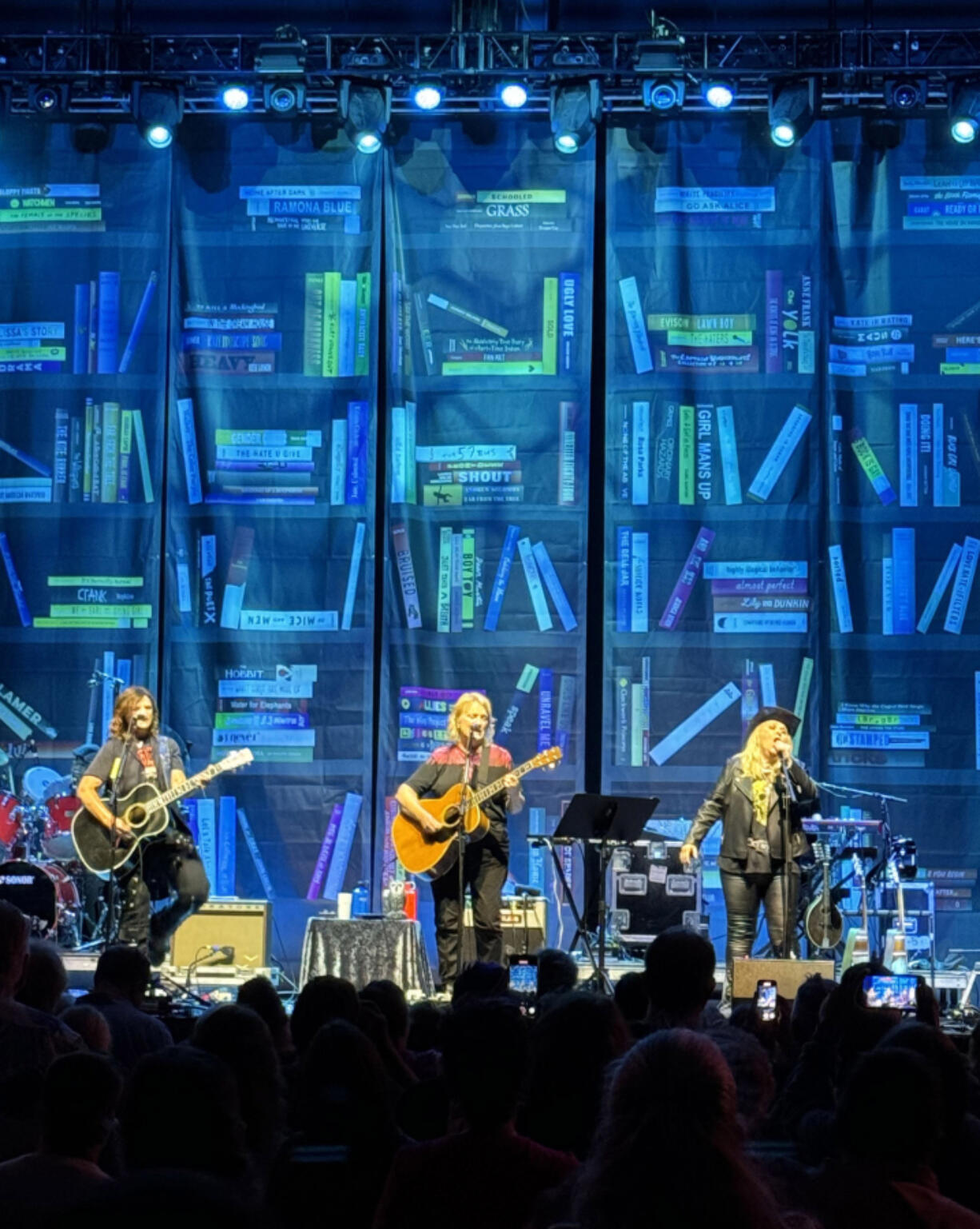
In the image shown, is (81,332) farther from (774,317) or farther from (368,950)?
(368,950)

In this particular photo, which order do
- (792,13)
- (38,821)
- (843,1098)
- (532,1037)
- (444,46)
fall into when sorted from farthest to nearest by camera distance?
(792,13), (444,46), (38,821), (532,1037), (843,1098)

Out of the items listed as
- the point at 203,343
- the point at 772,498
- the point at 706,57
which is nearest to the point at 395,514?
the point at 203,343

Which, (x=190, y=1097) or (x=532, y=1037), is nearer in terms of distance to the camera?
(x=190, y=1097)

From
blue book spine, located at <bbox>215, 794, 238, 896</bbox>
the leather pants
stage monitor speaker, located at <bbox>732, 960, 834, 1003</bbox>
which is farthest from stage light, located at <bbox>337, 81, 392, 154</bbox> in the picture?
stage monitor speaker, located at <bbox>732, 960, 834, 1003</bbox>

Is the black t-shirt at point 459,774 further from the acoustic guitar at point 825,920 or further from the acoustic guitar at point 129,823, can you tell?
the acoustic guitar at point 825,920

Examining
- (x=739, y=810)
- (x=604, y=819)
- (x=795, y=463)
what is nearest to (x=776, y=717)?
(x=739, y=810)

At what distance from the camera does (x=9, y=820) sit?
1164 centimetres

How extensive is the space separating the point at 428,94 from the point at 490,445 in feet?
8.03

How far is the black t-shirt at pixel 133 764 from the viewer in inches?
406

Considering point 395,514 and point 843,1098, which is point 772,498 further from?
point 843,1098

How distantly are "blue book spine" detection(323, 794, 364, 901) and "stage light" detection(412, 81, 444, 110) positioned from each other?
4.81 m

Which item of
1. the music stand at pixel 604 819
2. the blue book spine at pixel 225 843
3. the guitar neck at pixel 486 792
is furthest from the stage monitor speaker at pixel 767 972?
the blue book spine at pixel 225 843

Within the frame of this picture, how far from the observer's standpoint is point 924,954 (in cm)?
A: 1203

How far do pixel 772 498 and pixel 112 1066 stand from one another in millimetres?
10133
